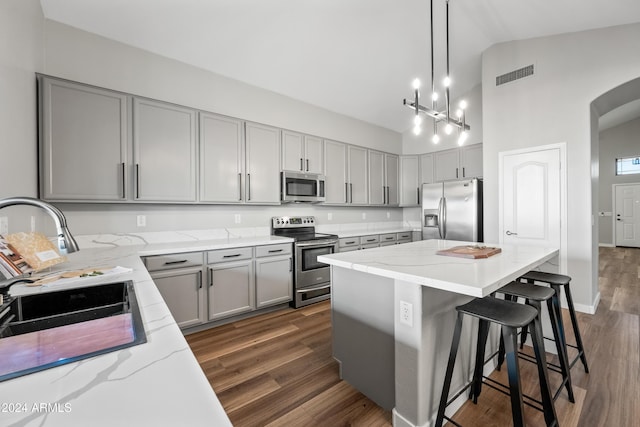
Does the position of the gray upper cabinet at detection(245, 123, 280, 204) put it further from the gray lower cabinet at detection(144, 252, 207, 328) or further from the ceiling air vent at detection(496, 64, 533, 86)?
the ceiling air vent at detection(496, 64, 533, 86)

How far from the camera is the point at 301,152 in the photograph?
3.97m

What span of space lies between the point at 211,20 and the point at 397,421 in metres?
3.63

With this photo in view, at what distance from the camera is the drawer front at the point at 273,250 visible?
3.15m

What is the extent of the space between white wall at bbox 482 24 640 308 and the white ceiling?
0.17 metres

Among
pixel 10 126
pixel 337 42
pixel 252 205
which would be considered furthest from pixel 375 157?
pixel 10 126

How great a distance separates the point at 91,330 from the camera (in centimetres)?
84

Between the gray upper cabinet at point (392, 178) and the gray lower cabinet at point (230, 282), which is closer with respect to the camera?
the gray lower cabinet at point (230, 282)

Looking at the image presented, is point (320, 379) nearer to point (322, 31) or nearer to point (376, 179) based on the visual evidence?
point (322, 31)

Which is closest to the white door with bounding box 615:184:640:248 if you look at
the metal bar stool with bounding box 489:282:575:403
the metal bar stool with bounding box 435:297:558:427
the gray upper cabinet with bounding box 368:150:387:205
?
the gray upper cabinet with bounding box 368:150:387:205

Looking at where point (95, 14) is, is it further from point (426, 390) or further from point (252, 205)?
point (426, 390)

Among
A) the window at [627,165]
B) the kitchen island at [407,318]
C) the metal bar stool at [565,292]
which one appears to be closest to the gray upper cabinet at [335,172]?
the kitchen island at [407,318]

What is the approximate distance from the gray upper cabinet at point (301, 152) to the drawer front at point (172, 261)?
65.2 inches

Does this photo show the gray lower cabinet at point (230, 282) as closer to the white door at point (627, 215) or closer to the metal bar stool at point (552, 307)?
the metal bar stool at point (552, 307)

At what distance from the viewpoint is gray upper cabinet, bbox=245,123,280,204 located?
3.44 m
